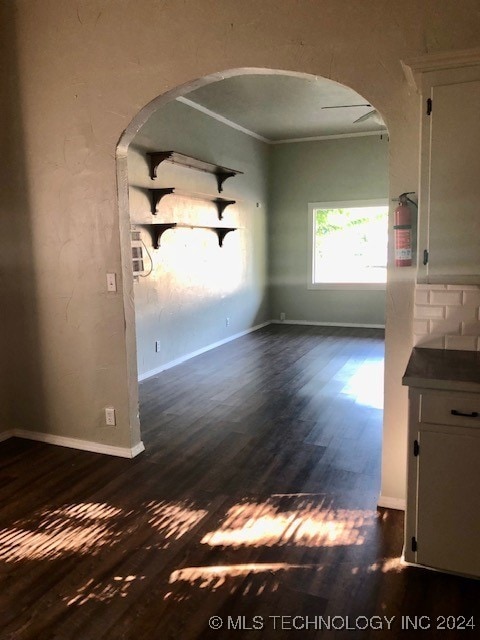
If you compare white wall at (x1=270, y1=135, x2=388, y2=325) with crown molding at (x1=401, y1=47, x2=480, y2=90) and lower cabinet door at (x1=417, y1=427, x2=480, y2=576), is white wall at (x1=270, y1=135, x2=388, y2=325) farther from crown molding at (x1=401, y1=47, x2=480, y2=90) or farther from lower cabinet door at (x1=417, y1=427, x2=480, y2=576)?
lower cabinet door at (x1=417, y1=427, x2=480, y2=576)

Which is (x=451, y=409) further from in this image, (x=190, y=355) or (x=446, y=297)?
(x=190, y=355)

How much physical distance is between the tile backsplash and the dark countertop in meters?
0.06

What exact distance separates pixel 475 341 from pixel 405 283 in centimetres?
42

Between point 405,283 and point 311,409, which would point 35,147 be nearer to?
point 405,283

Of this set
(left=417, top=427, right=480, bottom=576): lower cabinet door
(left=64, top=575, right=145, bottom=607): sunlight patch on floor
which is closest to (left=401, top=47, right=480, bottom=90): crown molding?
(left=417, top=427, right=480, bottom=576): lower cabinet door

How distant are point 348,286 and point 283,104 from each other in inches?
124

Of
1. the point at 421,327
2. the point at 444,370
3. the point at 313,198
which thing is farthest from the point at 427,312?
the point at 313,198

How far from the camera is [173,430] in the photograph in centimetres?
376

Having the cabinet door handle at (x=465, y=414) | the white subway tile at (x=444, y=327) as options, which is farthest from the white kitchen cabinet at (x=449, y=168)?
the cabinet door handle at (x=465, y=414)

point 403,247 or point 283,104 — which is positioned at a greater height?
point 283,104

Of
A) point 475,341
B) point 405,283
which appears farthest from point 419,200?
point 475,341

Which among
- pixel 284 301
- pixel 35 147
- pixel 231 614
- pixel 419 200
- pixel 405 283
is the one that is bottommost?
pixel 231 614

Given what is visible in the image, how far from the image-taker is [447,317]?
7.80 feet

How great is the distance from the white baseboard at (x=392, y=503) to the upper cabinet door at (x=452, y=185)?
116cm
